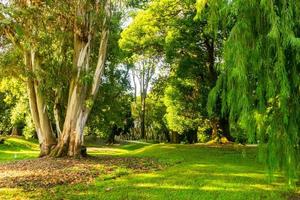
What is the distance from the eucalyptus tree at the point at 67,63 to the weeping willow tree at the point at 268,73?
12246mm

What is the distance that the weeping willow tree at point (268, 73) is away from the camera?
6.08 meters

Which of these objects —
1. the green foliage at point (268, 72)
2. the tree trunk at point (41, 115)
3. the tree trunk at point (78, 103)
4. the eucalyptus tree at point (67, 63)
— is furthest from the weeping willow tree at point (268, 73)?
the tree trunk at point (41, 115)

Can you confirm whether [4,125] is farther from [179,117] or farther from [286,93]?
[286,93]

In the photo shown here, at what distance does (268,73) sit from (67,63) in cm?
1491

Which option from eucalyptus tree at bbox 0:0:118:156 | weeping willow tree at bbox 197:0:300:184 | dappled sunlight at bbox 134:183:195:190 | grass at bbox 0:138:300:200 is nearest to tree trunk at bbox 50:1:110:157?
eucalyptus tree at bbox 0:0:118:156

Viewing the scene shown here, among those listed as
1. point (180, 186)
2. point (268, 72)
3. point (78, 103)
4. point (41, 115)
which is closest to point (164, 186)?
point (180, 186)

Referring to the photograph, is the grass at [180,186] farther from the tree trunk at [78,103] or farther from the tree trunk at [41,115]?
the tree trunk at [41,115]

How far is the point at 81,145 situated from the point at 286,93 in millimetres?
14699

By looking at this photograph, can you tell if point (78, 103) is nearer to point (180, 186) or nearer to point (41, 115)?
point (41, 115)

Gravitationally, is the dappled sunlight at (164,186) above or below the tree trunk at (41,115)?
below

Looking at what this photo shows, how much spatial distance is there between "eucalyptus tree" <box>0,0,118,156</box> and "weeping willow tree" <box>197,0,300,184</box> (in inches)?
482

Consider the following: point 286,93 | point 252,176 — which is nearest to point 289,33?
point 286,93

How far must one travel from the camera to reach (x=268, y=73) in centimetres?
618

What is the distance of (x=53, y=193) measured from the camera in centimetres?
1050
